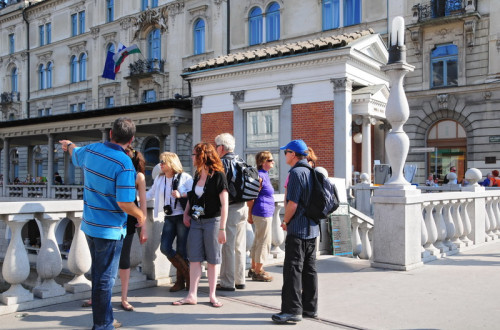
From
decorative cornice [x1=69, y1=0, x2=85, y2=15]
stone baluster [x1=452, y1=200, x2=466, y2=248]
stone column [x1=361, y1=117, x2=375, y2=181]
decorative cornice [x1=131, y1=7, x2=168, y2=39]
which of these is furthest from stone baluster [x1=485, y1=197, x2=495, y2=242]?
decorative cornice [x1=69, y1=0, x2=85, y2=15]

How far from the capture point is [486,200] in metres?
10.7

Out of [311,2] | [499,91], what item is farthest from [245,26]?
[499,91]

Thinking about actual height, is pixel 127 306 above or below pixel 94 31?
below

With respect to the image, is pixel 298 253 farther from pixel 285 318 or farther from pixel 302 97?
pixel 302 97

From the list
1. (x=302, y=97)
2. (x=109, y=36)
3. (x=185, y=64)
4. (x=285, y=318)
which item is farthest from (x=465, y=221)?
(x=109, y=36)

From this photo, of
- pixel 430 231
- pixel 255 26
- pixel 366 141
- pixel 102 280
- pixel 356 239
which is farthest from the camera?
pixel 255 26

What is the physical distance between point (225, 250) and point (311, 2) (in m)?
24.8

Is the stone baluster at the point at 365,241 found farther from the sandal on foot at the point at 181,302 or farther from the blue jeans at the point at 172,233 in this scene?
the sandal on foot at the point at 181,302

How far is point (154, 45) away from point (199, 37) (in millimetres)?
4604

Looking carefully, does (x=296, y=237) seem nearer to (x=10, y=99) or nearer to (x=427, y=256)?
(x=427, y=256)

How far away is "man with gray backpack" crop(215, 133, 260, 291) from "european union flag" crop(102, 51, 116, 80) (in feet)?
82.9

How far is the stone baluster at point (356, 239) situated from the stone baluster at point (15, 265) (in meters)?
6.60

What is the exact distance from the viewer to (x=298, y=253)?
4.77 m

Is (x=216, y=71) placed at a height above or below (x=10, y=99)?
below
